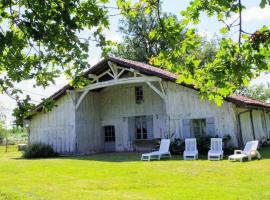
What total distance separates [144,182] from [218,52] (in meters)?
5.45

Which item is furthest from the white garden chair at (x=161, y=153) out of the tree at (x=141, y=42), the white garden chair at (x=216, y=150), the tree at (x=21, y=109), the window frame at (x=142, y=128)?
the tree at (x=141, y=42)

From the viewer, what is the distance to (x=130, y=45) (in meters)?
41.2

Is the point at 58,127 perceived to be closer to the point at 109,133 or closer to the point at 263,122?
the point at 109,133

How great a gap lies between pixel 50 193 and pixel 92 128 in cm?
1443

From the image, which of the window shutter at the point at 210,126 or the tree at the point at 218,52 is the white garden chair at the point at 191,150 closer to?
the window shutter at the point at 210,126

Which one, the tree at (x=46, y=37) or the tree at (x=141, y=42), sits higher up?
the tree at (x=141, y=42)

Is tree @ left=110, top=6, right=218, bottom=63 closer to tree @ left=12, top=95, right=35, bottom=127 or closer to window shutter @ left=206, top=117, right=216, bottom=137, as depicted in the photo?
window shutter @ left=206, top=117, right=216, bottom=137

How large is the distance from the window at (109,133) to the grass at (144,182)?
993 centimetres

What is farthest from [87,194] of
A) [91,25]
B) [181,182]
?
[91,25]

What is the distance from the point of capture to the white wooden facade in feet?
60.4

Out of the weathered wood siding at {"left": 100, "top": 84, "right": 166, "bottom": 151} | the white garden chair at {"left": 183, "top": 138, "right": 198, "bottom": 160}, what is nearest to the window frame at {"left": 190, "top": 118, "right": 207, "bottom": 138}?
the white garden chair at {"left": 183, "top": 138, "right": 198, "bottom": 160}

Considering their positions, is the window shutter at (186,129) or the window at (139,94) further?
the window at (139,94)

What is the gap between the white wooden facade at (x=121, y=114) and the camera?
60.4 ft

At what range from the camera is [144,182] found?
30.5 ft
